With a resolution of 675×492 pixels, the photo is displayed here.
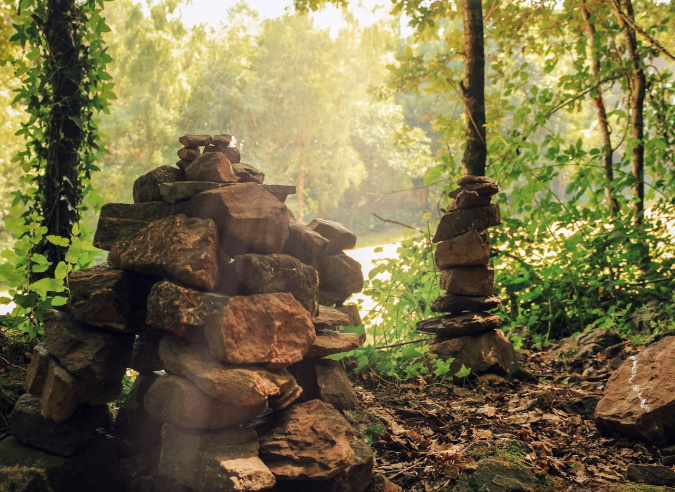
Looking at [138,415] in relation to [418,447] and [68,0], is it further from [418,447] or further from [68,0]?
[68,0]

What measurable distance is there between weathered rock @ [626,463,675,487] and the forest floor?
6 centimetres

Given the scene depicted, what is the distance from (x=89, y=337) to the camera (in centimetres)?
287

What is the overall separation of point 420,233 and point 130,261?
4365 millimetres

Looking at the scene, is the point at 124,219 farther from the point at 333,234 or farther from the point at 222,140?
the point at 333,234

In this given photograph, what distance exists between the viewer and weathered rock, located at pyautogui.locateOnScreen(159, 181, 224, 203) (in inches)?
122

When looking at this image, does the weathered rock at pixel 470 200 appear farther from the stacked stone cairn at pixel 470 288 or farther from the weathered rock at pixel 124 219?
the weathered rock at pixel 124 219

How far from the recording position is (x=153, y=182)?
3342 mm

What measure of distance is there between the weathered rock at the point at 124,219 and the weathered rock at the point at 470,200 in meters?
2.64

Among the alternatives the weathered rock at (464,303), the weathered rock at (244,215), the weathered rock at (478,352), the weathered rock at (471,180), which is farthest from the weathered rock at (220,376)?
the weathered rock at (471,180)

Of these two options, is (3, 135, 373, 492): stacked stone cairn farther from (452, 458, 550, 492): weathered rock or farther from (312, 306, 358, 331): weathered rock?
(452, 458, 550, 492): weathered rock

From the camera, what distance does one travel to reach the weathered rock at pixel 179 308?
2.60 metres

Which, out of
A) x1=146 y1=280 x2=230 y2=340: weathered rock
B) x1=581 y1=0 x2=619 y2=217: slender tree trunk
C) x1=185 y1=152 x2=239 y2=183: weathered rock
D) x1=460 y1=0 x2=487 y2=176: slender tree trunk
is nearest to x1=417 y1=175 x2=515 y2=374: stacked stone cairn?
x1=460 y1=0 x2=487 y2=176: slender tree trunk

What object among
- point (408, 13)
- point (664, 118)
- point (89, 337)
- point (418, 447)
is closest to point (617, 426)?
point (418, 447)

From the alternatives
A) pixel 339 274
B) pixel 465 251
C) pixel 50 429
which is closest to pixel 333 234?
pixel 339 274
